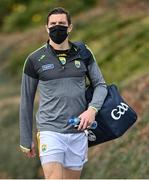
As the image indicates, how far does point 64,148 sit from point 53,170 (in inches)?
10.0

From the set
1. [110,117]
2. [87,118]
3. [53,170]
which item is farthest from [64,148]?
[110,117]

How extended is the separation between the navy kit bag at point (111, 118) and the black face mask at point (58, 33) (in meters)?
0.57

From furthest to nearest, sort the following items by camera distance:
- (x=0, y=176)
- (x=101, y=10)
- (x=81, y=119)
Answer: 1. (x=101, y=10)
2. (x=0, y=176)
3. (x=81, y=119)

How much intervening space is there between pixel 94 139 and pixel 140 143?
4228 millimetres

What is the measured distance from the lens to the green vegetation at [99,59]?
37.1 feet

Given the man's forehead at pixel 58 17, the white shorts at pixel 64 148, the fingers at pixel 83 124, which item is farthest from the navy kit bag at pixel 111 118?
the man's forehead at pixel 58 17

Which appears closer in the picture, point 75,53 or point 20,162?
point 75,53

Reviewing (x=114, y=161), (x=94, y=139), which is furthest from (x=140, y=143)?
(x=94, y=139)

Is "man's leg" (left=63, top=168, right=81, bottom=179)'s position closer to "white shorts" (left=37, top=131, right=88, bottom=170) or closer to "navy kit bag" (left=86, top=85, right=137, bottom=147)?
"white shorts" (left=37, top=131, right=88, bottom=170)

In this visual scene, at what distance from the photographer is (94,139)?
6.99 metres

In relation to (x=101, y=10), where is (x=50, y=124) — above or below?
above

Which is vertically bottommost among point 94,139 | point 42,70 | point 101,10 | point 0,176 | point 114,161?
point 101,10

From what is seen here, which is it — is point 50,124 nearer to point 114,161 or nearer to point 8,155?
point 114,161

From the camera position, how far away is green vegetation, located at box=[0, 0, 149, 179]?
1130 cm
